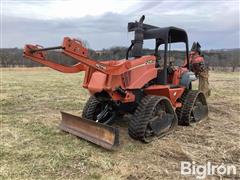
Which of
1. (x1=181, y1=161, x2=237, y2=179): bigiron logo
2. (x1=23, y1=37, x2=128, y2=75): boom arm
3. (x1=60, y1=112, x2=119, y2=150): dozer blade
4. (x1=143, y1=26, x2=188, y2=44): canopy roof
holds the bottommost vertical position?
(x1=181, y1=161, x2=237, y2=179): bigiron logo

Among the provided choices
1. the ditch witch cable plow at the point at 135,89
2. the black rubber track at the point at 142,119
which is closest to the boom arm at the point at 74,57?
the ditch witch cable plow at the point at 135,89

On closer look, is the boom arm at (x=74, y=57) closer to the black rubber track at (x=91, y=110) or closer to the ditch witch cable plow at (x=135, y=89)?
the ditch witch cable plow at (x=135, y=89)

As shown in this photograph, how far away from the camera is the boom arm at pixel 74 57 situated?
16.8ft

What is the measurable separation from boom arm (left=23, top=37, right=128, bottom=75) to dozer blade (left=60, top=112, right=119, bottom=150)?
1003 mm

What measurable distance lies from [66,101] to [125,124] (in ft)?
14.0

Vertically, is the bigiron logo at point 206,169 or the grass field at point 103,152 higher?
the grass field at point 103,152

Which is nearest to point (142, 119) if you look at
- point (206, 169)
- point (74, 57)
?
point (206, 169)

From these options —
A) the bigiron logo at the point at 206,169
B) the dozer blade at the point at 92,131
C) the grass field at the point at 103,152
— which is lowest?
the bigiron logo at the point at 206,169

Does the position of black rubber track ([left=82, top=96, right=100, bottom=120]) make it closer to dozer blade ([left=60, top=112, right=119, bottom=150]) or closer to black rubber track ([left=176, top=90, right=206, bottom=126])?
dozer blade ([left=60, top=112, right=119, bottom=150])

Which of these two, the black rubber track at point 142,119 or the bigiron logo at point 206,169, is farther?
the black rubber track at point 142,119

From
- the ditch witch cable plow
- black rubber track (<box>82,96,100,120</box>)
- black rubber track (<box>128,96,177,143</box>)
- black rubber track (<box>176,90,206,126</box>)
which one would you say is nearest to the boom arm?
the ditch witch cable plow

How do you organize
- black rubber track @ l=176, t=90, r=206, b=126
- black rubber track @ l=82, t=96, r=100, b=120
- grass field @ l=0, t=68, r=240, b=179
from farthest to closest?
black rubber track @ l=176, t=90, r=206, b=126
black rubber track @ l=82, t=96, r=100, b=120
grass field @ l=0, t=68, r=240, b=179

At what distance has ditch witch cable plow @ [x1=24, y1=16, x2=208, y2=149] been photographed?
5.67 m

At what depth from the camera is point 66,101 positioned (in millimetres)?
11148
